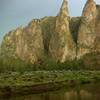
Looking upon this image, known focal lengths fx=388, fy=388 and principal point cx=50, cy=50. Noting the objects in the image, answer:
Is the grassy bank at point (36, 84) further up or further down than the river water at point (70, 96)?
further up

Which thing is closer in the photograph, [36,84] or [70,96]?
[70,96]

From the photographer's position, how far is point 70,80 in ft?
508

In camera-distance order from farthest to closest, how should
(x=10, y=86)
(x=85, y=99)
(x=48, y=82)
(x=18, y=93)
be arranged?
1. (x=48, y=82)
2. (x=10, y=86)
3. (x=18, y=93)
4. (x=85, y=99)

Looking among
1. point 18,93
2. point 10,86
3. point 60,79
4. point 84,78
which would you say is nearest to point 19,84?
point 10,86

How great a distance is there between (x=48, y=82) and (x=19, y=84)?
16258 millimetres

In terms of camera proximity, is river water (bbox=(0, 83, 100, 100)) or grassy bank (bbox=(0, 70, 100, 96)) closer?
river water (bbox=(0, 83, 100, 100))

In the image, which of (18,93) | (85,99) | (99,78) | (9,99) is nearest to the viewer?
(85,99)

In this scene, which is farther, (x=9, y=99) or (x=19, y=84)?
(x=19, y=84)

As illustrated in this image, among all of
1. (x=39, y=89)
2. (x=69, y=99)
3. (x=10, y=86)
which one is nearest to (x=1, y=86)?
(x=10, y=86)

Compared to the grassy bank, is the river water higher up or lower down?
lower down

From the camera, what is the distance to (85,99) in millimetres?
76625

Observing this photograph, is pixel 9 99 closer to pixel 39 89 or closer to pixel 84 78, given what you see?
pixel 39 89

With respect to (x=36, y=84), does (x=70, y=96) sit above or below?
below

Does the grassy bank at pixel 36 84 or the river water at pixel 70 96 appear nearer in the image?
the river water at pixel 70 96
